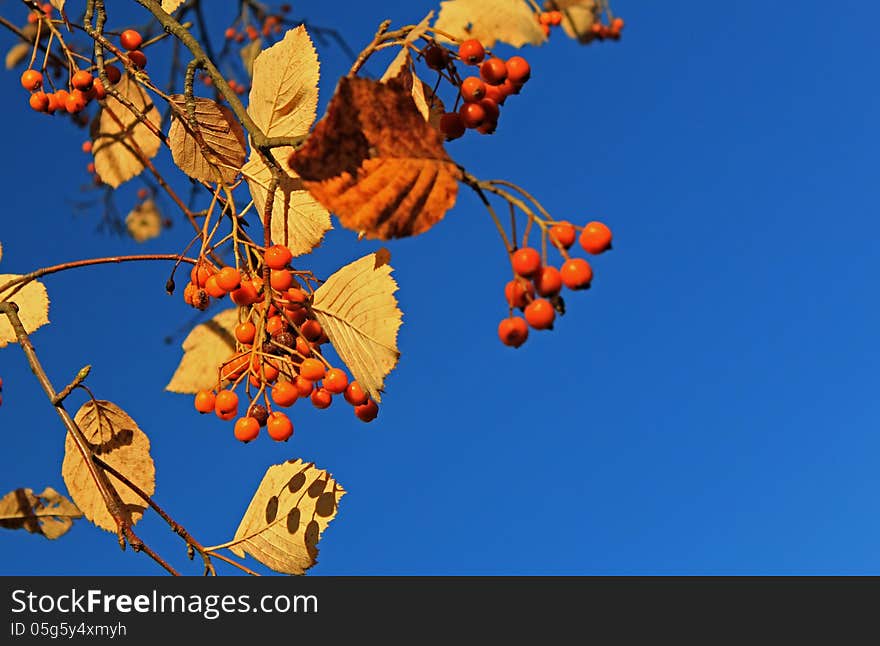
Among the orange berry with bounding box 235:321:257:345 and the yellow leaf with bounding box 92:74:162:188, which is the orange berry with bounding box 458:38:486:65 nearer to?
the orange berry with bounding box 235:321:257:345

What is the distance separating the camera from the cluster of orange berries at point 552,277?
1.12m

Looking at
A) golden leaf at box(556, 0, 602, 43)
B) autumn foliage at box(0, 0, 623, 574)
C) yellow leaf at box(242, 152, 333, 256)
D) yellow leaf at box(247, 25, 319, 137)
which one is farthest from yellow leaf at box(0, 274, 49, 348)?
golden leaf at box(556, 0, 602, 43)

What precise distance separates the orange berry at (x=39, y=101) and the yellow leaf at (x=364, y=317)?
1615 mm

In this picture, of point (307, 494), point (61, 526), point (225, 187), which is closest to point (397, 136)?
point (225, 187)

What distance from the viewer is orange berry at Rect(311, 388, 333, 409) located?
1.65m

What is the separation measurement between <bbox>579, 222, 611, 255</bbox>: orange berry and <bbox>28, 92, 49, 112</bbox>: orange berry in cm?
216

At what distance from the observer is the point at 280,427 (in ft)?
5.41

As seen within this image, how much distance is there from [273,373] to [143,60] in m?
1.37

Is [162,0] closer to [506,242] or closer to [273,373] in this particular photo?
[273,373]

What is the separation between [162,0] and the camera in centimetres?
217

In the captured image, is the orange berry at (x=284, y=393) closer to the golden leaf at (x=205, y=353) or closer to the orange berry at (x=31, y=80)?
the golden leaf at (x=205, y=353)

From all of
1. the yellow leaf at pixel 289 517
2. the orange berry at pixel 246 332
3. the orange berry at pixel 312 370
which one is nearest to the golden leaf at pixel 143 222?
the yellow leaf at pixel 289 517

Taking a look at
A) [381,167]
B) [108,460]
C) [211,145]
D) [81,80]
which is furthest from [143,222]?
[381,167]

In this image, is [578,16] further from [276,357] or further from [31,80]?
[276,357]
